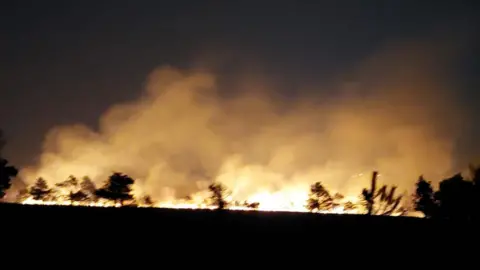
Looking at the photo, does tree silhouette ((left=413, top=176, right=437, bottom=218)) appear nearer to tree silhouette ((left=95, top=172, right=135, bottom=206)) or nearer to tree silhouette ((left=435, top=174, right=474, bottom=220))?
tree silhouette ((left=435, top=174, right=474, bottom=220))

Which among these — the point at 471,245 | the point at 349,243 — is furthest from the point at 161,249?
the point at 471,245

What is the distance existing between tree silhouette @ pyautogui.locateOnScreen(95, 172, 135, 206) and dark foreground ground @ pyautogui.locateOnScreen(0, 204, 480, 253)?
112ft

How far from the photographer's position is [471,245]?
23.5m

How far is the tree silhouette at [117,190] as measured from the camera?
57.2 meters

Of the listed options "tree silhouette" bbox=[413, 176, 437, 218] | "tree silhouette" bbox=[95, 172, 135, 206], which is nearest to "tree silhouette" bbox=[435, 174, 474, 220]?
"tree silhouette" bbox=[413, 176, 437, 218]

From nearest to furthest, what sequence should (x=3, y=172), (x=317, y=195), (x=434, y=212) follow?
(x=3, y=172) < (x=434, y=212) < (x=317, y=195)

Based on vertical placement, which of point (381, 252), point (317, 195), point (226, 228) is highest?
point (317, 195)

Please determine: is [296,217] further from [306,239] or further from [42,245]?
[42,245]

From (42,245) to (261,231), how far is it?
30.0 feet

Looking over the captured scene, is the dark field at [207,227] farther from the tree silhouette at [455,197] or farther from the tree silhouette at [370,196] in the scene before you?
the tree silhouette at [455,197]

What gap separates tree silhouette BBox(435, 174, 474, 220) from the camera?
47013 millimetres

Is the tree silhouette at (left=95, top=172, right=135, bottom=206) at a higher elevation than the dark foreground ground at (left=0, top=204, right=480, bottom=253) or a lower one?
higher

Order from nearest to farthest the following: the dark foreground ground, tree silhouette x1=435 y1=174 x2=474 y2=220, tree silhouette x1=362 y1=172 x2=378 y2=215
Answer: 1. the dark foreground ground
2. tree silhouette x1=362 y1=172 x2=378 y2=215
3. tree silhouette x1=435 y1=174 x2=474 y2=220

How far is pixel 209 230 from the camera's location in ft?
70.6
